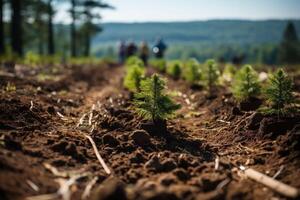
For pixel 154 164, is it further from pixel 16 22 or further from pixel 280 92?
pixel 16 22

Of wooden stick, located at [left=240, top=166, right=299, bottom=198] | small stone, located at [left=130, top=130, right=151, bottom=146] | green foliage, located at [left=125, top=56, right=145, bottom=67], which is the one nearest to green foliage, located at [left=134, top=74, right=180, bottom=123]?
small stone, located at [left=130, top=130, right=151, bottom=146]

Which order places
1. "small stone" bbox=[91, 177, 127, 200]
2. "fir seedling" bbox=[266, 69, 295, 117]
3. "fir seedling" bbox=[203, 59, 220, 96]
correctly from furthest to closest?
"fir seedling" bbox=[203, 59, 220, 96]
"fir seedling" bbox=[266, 69, 295, 117]
"small stone" bbox=[91, 177, 127, 200]

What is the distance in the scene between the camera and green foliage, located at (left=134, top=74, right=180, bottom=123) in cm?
656

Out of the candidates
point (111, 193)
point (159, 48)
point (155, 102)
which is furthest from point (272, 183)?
point (159, 48)

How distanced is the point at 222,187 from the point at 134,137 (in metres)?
1.84

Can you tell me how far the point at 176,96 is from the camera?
1109 centimetres

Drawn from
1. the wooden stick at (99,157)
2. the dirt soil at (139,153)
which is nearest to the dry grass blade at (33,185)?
the dirt soil at (139,153)

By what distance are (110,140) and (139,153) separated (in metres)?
0.67

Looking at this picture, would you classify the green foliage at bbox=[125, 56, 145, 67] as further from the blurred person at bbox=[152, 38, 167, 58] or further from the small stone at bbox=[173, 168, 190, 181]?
the small stone at bbox=[173, 168, 190, 181]

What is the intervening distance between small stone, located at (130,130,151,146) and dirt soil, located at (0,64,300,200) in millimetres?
14

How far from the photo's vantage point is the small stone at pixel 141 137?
5.75 m

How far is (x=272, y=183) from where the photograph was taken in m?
4.20

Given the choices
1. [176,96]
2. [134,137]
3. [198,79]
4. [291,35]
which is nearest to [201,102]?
[176,96]

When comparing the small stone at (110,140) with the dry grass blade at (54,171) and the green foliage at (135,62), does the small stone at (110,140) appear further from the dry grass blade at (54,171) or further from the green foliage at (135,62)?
the green foliage at (135,62)
